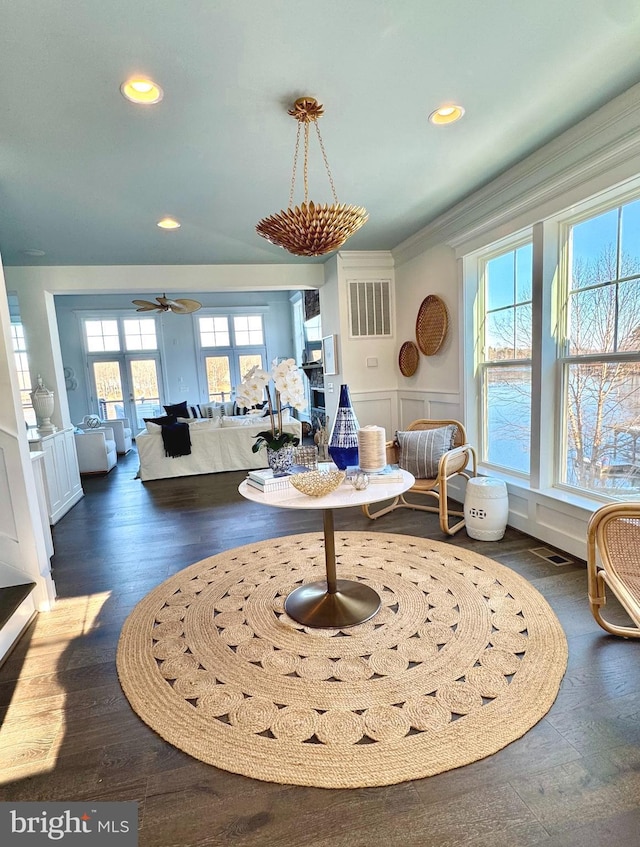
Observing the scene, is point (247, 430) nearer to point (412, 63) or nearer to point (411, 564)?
point (411, 564)

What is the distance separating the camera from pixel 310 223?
6.86 ft

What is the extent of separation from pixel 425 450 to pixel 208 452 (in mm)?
3379

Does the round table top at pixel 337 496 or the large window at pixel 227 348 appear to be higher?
the large window at pixel 227 348

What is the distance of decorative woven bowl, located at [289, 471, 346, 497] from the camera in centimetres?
194

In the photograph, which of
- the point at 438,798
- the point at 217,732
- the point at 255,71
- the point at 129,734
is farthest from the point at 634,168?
the point at 129,734

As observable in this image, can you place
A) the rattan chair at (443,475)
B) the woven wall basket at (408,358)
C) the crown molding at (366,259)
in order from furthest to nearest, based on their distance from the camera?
the crown molding at (366,259) → the woven wall basket at (408,358) → the rattan chair at (443,475)

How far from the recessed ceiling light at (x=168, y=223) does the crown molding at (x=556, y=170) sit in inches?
92.8

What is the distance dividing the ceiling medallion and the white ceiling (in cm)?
8

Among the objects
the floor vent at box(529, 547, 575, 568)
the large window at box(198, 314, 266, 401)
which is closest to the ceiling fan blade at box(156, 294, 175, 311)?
the large window at box(198, 314, 266, 401)

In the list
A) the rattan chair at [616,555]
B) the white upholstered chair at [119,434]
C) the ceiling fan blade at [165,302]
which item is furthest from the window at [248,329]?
the rattan chair at [616,555]

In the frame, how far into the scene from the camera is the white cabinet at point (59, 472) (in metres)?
3.99

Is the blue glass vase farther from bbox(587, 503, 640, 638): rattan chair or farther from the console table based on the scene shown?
bbox(587, 503, 640, 638): rattan chair

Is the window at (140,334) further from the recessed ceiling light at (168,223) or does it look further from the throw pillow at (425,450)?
the throw pillow at (425,450)

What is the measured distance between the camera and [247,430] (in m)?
5.88
